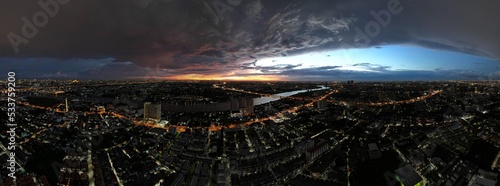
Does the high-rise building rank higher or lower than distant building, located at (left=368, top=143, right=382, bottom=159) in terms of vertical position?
higher

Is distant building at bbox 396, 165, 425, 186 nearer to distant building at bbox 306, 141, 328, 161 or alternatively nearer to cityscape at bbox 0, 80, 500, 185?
cityscape at bbox 0, 80, 500, 185

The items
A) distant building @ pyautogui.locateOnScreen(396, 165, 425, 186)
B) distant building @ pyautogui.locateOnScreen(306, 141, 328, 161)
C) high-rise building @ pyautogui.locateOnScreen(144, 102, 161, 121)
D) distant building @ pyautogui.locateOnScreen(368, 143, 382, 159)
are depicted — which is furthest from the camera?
high-rise building @ pyautogui.locateOnScreen(144, 102, 161, 121)

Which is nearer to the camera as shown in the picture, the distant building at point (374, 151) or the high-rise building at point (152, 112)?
the distant building at point (374, 151)

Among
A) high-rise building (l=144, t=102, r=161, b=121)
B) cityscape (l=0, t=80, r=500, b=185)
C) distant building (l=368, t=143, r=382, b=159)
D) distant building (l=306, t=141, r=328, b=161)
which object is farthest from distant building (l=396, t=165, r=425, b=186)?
high-rise building (l=144, t=102, r=161, b=121)

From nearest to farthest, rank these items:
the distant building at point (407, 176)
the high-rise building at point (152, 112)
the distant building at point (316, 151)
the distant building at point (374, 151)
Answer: the distant building at point (407, 176), the distant building at point (316, 151), the distant building at point (374, 151), the high-rise building at point (152, 112)

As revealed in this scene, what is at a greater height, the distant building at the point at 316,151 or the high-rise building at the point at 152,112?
the high-rise building at the point at 152,112

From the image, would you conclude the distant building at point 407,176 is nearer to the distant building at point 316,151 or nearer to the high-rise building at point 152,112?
the distant building at point 316,151

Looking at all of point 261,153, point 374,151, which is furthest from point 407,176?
point 261,153

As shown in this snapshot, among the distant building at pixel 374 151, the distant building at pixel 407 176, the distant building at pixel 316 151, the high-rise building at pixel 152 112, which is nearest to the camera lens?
the distant building at pixel 407 176

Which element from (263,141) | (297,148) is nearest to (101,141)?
(263,141)

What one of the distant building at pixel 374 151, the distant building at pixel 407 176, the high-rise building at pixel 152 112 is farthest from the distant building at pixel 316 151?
the high-rise building at pixel 152 112

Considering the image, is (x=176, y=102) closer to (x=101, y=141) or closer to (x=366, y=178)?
(x=101, y=141)

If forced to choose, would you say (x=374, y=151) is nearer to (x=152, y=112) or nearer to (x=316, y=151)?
(x=316, y=151)
